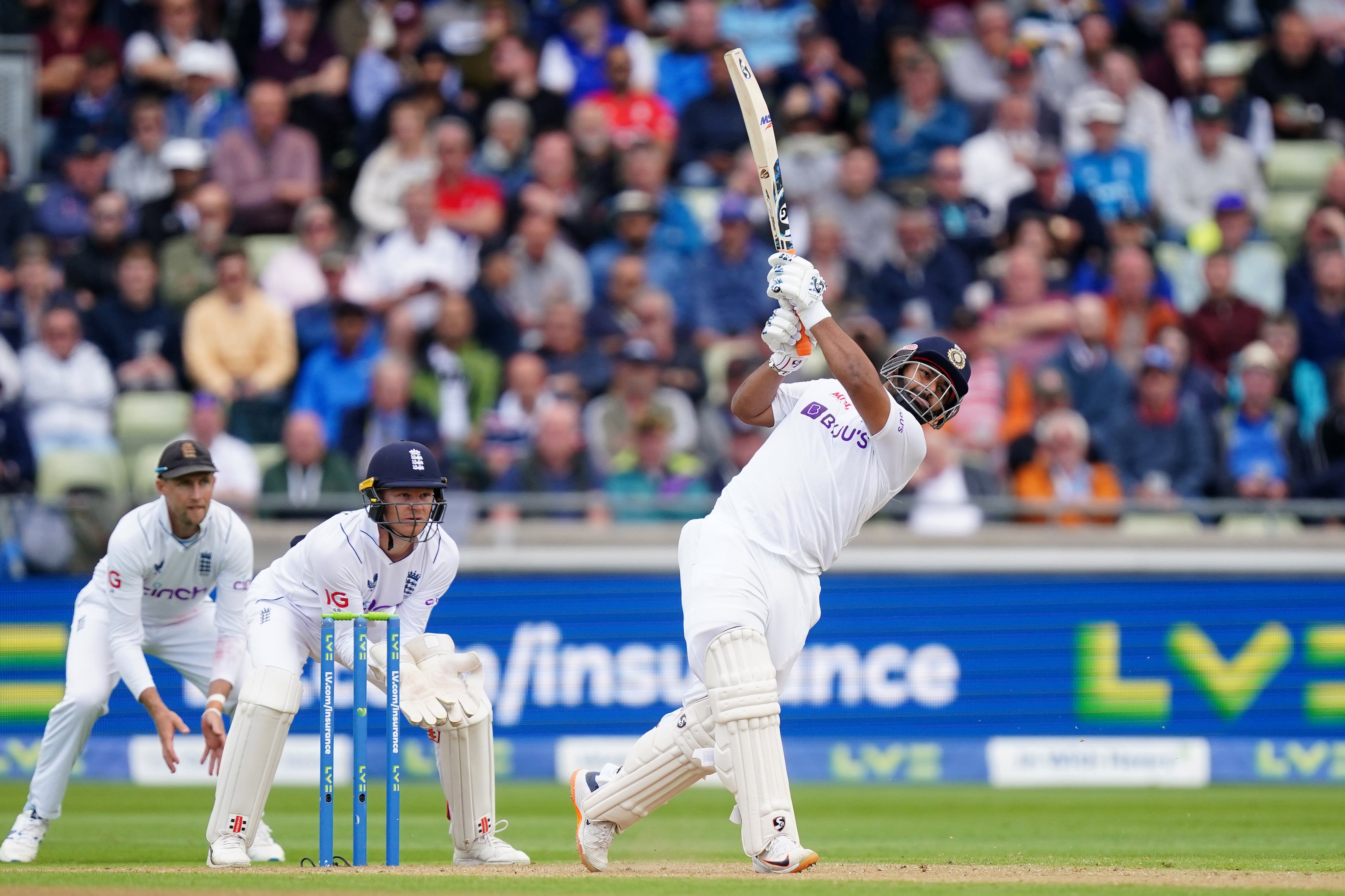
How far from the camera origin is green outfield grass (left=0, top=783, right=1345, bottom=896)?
6473mm

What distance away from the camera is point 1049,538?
1279cm

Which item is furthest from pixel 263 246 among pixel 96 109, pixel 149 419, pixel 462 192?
pixel 149 419

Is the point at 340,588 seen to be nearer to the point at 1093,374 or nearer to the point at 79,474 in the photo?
the point at 79,474

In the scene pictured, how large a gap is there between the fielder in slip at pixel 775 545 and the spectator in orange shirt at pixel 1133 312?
796cm

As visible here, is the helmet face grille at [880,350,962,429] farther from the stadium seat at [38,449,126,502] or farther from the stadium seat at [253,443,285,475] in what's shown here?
the stadium seat at [38,449,126,502]

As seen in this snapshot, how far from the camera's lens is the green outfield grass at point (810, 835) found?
6473mm

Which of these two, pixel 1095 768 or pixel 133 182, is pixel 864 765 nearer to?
pixel 1095 768

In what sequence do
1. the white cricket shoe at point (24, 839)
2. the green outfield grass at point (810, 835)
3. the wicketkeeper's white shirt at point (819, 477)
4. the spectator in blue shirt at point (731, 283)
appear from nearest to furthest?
the green outfield grass at point (810, 835)
the wicketkeeper's white shirt at point (819, 477)
the white cricket shoe at point (24, 839)
the spectator in blue shirt at point (731, 283)

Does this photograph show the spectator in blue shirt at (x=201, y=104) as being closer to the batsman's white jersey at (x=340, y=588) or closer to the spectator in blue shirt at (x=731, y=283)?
the spectator in blue shirt at (x=731, y=283)

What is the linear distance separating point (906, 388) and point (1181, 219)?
33.1 feet

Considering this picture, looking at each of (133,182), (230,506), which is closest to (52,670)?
(230,506)

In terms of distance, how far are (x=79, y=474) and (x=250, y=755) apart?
6.48m

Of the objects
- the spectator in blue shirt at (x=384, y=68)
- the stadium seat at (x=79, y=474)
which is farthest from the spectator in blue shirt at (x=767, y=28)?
the stadium seat at (x=79, y=474)

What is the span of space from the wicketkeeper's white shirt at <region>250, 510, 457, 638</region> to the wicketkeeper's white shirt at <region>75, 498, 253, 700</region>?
0.55 metres
